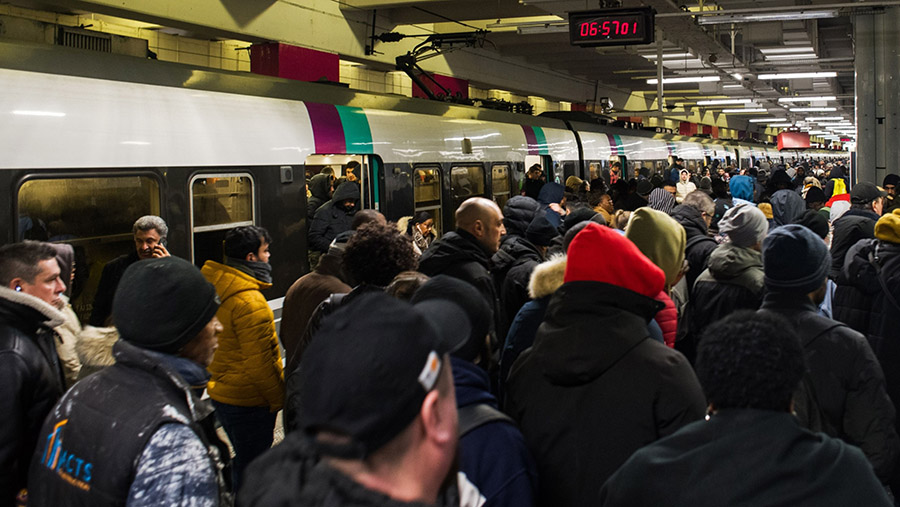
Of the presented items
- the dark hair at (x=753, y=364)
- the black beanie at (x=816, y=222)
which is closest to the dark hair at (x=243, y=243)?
the dark hair at (x=753, y=364)

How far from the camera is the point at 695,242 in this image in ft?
19.7

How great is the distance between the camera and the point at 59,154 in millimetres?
5230

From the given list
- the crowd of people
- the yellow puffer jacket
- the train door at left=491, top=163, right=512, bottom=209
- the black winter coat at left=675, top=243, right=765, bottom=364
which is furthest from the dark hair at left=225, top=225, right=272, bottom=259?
the train door at left=491, top=163, right=512, bottom=209

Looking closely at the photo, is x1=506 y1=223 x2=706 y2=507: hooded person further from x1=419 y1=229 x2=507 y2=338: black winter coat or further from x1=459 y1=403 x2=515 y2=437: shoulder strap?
x1=419 y1=229 x2=507 y2=338: black winter coat

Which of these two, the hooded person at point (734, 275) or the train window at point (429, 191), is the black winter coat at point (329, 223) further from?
the hooded person at point (734, 275)

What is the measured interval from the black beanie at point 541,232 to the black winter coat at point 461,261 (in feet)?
2.88

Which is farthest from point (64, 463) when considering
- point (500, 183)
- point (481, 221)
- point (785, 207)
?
point (500, 183)

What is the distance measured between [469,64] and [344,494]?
675 inches

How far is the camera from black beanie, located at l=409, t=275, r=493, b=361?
2.19 metres

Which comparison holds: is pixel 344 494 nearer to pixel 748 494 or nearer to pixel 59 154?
pixel 748 494

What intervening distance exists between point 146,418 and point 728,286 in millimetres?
3153

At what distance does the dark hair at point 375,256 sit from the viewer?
3.66 metres

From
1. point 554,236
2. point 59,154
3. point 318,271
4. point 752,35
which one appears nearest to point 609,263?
point 318,271

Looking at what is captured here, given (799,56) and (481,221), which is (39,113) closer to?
(481,221)
